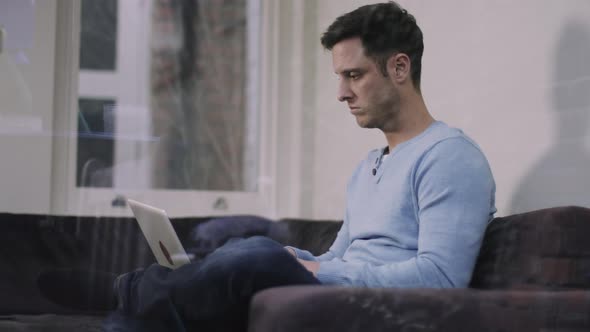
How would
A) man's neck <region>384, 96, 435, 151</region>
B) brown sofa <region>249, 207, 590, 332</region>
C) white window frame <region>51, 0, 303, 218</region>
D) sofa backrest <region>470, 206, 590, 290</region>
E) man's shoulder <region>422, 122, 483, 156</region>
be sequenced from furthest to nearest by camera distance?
white window frame <region>51, 0, 303, 218</region>, man's neck <region>384, 96, 435, 151</region>, man's shoulder <region>422, 122, 483, 156</region>, sofa backrest <region>470, 206, 590, 290</region>, brown sofa <region>249, 207, 590, 332</region>

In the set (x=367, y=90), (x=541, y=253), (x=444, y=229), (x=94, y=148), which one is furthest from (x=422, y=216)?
(x=94, y=148)

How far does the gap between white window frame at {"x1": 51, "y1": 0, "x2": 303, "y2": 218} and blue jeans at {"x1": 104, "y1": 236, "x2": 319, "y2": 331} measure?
1.45 meters

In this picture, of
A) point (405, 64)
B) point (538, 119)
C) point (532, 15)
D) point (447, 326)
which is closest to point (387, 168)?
point (405, 64)

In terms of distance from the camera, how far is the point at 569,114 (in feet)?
4.56

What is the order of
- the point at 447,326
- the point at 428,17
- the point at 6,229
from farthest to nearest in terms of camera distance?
the point at 6,229
the point at 428,17
the point at 447,326

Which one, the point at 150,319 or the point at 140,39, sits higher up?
the point at 140,39

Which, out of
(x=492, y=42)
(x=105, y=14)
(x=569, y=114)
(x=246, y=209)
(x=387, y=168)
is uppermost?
(x=105, y=14)

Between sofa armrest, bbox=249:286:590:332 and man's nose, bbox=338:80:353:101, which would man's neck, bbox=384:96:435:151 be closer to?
man's nose, bbox=338:80:353:101

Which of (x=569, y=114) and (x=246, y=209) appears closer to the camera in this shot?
(x=569, y=114)

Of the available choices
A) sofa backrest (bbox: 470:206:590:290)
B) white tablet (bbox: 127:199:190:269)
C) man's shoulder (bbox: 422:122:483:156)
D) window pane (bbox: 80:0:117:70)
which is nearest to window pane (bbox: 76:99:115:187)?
window pane (bbox: 80:0:117:70)

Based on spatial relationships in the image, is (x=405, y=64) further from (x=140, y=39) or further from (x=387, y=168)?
(x=140, y=39)

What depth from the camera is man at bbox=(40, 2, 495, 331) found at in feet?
3.29

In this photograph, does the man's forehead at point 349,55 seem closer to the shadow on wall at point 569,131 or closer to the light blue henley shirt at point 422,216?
the light blue henley shirt at point 422,216

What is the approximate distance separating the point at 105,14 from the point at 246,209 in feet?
2.96
